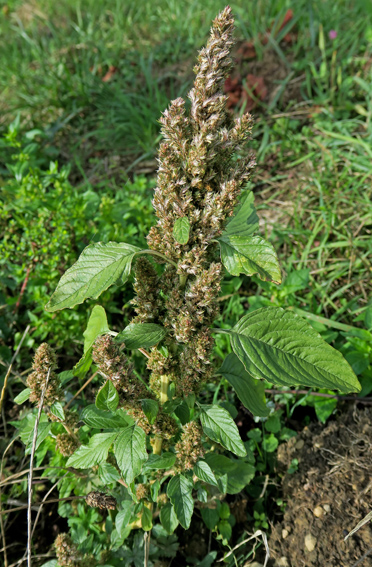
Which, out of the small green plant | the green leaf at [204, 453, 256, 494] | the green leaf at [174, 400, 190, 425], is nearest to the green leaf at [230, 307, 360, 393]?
the small green plant

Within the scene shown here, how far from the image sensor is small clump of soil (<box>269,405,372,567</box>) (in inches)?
67.9

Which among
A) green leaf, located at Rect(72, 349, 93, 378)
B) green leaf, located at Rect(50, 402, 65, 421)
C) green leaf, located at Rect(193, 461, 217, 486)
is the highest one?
green leaf, located at Rect(72, 349, 93, 378)

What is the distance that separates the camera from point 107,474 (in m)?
1.61

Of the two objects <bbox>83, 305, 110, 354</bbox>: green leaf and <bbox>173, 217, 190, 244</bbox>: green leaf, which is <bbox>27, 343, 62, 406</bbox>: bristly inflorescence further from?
<bbox>173, 217, 190, 244</bbox>: green leaf

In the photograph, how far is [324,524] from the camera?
1.81 meters

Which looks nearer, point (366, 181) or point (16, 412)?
point (16, 412)

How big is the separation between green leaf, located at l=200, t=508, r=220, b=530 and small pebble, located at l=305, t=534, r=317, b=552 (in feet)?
1.21

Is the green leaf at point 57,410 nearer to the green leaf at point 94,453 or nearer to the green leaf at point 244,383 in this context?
the green leaf at point 94,453

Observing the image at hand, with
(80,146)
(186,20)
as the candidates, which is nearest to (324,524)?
(80,146)

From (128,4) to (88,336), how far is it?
4.65m

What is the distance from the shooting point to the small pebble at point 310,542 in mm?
1767

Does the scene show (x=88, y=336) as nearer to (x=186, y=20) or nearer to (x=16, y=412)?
(x=16, y=412)

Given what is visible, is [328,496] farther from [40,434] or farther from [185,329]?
[40,434]

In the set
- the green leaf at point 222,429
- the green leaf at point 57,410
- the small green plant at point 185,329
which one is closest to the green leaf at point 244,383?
the small green plant at point 185,329
